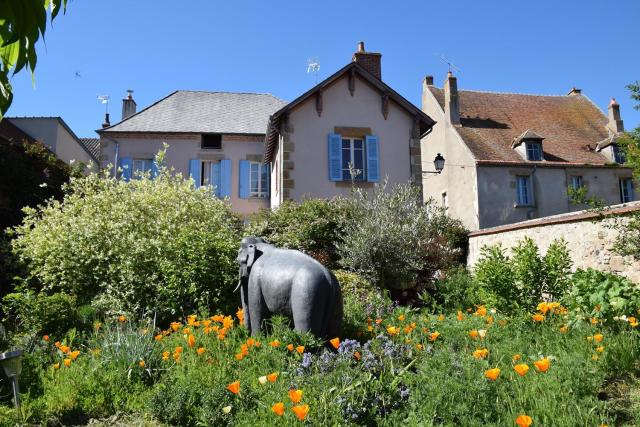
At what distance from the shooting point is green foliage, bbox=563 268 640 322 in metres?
4.10

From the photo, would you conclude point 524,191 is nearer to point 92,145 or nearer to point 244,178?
point 244,178

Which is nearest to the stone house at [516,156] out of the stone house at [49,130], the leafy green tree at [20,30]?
the stone house at [49,130]

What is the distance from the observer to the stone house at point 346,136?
13.8 m

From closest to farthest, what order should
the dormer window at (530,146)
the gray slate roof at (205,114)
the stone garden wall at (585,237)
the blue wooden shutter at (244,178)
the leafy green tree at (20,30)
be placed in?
the leafy green tree at (20,30)
the stone garden wall at (585,237)
the gray slate roof at (205,114)
the blue wooden shutter at (244,178)
the dormer window at (530,146)

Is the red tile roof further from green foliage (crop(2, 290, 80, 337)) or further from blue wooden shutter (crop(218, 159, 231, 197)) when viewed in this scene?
green foliage (crop(2, 290, 80, 337))

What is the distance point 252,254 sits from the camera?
454cm

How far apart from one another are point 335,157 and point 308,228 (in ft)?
15.3

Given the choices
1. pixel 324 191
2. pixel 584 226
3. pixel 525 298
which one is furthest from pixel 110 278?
pixel 584 226

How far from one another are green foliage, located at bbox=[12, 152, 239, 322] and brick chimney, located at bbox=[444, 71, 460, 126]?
1417 cm

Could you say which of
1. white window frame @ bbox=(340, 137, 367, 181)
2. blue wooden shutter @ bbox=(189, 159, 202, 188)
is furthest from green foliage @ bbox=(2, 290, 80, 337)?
blue wooden shutter @ bbox=(189, 159, 202, 188)

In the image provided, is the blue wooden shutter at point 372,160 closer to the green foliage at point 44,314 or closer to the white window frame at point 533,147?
the white window frame at point 533,147

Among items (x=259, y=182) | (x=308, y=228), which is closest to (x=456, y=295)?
(x=308, y=228)

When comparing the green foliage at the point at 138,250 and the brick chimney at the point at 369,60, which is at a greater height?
the brick chimney at the point at 369,60

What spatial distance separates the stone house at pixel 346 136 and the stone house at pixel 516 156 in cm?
503
